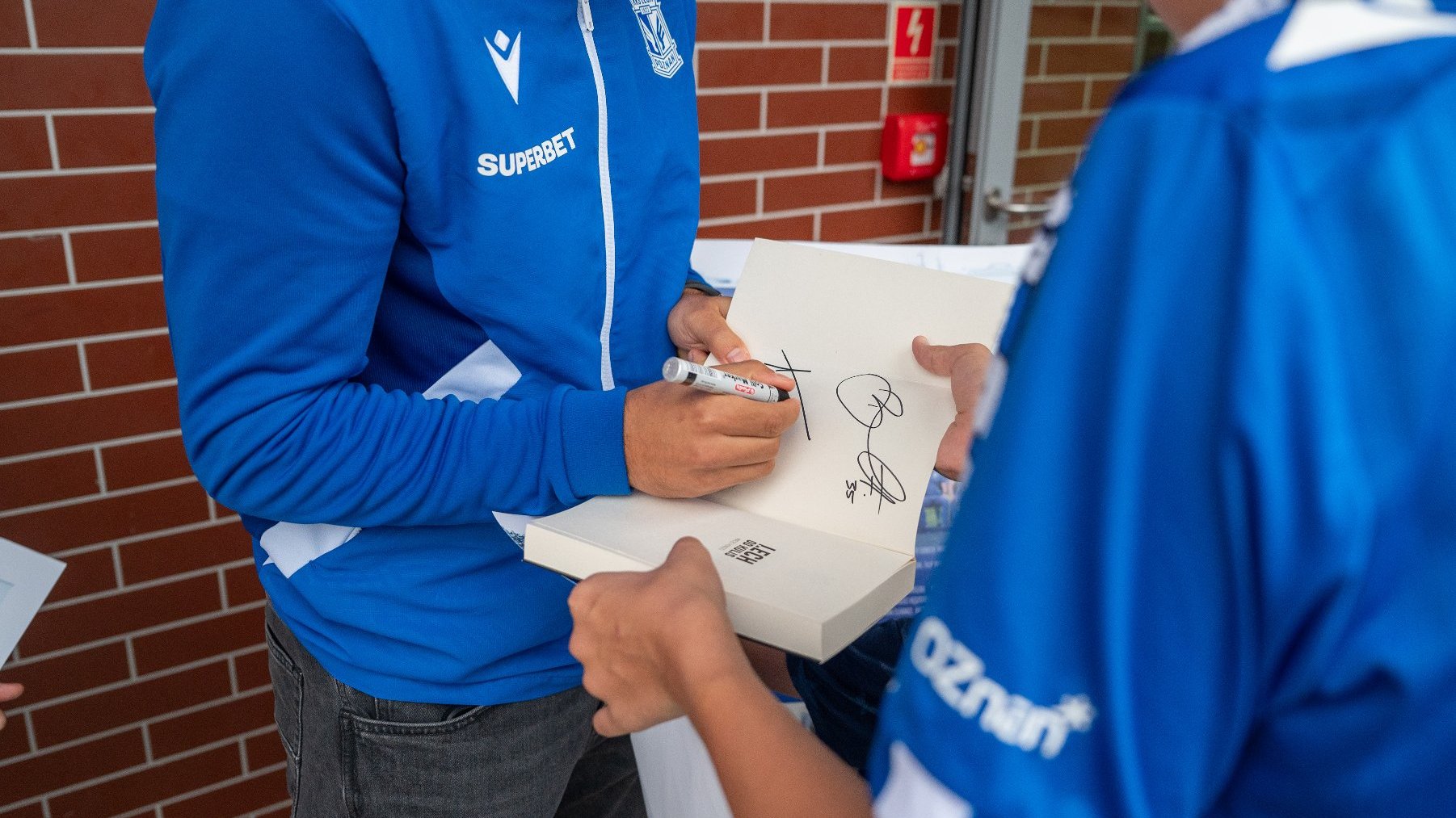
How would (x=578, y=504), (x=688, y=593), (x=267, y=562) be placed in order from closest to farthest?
(x=688, y=593), (x=578, y=504), (x=267, y=562)

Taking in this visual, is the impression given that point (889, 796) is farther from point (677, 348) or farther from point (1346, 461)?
point (677, 348)

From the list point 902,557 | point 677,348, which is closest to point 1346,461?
point 902,557

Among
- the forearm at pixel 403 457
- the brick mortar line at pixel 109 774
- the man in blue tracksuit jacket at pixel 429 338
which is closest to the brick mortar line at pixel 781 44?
the man in blue tracksuit jacket at pixel 429 338

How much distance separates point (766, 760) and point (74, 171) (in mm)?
1601

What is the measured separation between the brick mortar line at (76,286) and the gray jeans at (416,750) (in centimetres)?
94

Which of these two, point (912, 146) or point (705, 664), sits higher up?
point (912, 146)

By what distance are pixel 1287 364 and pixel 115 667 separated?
80.0 inches

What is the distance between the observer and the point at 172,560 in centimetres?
187

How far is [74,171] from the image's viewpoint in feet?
5.34

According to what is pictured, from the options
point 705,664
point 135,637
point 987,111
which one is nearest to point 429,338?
point 705,664

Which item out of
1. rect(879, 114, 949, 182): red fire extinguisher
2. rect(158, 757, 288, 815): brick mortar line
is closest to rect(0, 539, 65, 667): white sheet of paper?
rect(158, 757, 288, 815): brick mortar line

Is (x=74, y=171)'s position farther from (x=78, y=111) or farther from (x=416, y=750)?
(x=416, y=750)
